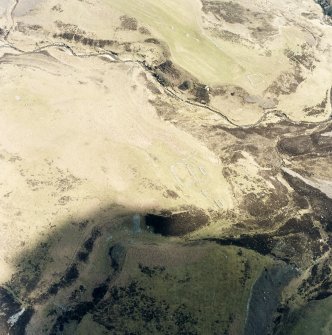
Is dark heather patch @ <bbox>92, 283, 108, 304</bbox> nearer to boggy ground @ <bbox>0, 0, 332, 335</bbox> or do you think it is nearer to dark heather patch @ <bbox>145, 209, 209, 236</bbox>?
A: boggy ground @ <bbox>0, 0, 332, 335</bbox>

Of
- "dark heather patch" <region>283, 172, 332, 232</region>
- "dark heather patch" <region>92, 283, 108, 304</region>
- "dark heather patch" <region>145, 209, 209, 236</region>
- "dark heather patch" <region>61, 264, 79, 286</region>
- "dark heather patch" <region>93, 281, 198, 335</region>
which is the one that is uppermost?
"dark heather patch" <region>283, 172, 332, 232</region>

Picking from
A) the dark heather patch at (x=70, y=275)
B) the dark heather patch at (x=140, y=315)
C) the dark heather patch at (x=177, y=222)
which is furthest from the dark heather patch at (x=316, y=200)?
the dark heather patch at (x=70, y=275)

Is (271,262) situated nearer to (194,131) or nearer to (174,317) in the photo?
(174,317)

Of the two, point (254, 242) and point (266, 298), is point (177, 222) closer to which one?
point (254, 242)

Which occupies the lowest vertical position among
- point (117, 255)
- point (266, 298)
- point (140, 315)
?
point (140, 315)

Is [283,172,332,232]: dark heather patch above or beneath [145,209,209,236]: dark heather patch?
above

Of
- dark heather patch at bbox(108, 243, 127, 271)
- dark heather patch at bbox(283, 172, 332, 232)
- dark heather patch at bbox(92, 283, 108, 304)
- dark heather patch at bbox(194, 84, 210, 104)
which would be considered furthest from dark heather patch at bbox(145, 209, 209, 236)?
dark heather patch at bbox(194, 84, 210, 104)

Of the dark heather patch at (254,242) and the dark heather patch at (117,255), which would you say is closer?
the dark heather patch at (117,255)

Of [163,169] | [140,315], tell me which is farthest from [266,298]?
[163,169]

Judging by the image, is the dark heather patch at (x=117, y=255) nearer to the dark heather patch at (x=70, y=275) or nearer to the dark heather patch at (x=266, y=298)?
the dark heather patch at (x=70, y=275)
